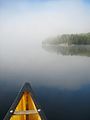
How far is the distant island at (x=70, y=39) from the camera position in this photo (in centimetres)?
429

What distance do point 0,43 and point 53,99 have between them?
962 millimetres

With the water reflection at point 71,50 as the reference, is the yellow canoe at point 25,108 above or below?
below

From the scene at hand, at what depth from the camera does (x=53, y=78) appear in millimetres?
4473

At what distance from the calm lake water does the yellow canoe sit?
956mm

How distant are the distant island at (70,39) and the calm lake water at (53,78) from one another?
7 cm

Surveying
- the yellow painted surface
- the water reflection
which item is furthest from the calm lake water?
the yellow painted surface

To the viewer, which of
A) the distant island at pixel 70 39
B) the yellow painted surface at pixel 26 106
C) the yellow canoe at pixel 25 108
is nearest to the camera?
the yellow canoe at pixel 25 108

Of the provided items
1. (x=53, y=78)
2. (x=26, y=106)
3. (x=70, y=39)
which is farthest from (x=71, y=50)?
(x=26, y=106)

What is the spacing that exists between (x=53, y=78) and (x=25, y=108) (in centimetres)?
111

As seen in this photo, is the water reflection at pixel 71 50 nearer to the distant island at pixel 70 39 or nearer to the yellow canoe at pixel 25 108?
the distant island at pixel 70 39

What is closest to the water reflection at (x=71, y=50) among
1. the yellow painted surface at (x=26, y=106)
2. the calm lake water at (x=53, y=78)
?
the calm lake water at (x=53, y=78)

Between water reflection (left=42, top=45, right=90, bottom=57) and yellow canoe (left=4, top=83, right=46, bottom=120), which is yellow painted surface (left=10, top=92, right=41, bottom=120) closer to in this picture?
yellow canoe (left=4, top=83, right=46, bottom=120)

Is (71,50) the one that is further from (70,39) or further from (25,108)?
(25,108)

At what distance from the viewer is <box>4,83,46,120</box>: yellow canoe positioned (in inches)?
121
